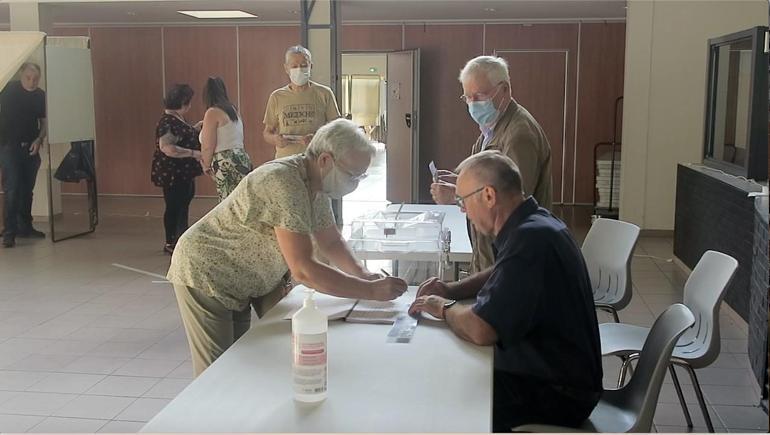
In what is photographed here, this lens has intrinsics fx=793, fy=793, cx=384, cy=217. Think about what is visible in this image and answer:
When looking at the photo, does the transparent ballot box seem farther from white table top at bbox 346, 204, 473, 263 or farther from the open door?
the open door

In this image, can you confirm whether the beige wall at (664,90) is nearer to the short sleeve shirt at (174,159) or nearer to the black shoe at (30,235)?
the short sleeve shirt at (174,159)

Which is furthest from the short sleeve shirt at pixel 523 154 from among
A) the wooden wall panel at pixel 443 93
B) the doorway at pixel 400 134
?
the wooden wall panel at pixel 443 93

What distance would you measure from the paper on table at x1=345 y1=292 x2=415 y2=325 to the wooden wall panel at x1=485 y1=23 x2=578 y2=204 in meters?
8.06

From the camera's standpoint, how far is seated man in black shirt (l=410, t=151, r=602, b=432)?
2.08 meters

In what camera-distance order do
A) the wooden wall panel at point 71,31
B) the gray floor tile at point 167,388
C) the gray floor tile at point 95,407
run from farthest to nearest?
the wooden wall panel at point 71,31 → the gray floor tile at point 167,388 → the gray floor tile at point 95,407

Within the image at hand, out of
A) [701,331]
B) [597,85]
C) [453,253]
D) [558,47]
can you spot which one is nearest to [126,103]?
[558,47]

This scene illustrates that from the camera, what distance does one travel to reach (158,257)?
278 inches

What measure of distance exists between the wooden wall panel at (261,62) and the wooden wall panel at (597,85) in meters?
3.93

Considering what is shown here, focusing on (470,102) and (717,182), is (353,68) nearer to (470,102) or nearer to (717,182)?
(717,182)

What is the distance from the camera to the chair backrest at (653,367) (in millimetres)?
2115

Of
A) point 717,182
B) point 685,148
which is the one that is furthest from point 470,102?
point 685,148

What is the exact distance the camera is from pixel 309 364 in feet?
5.78

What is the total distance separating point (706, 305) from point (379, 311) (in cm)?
125

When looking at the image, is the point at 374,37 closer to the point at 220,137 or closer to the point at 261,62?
the point at 261,62
